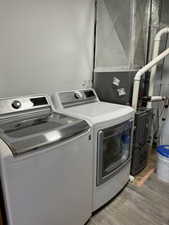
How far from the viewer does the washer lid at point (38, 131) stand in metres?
0.94

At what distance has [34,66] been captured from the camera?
1766mm

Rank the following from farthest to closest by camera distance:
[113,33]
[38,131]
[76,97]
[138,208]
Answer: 1. [113,33]
2. [76,97]
3. [138,208]
4. [38,131]

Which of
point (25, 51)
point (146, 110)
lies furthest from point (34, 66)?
point (146, 110)

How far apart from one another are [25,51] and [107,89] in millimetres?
1120

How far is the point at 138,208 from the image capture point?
65.3 inches

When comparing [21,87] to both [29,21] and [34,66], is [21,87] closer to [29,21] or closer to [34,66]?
[34,66]

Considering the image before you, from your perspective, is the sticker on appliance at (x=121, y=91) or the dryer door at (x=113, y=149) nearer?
the dryer door at (x=113, y=149)

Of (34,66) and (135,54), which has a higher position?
(135,54)

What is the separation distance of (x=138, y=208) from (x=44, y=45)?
1.99 meters

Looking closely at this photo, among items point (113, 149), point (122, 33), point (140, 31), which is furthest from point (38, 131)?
point (140, 31)

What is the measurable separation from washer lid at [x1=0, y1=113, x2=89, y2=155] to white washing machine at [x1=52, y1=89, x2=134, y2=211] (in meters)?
0.18

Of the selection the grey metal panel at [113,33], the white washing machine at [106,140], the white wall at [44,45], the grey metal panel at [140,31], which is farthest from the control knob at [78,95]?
the grey metal panel at [140,31]

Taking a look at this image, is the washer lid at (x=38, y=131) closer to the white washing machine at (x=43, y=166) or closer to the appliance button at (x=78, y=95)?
the white washing machine at (x=43, y=166)

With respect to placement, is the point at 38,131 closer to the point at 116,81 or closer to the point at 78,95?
the point at 78,95
